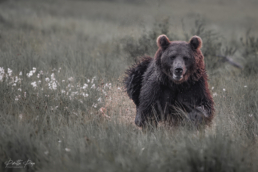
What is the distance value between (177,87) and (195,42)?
76cm

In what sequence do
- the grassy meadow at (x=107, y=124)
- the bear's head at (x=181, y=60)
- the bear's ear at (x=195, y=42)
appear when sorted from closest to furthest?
the grassy meadow at (x=107, y=124) → the bear's head at (x=181, y=60) → the bear's ear at (x=195, y=42)

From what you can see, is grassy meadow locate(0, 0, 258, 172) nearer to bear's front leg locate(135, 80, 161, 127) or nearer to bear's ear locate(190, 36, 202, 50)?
bear's front leg locate(135, 80, 161, 127)

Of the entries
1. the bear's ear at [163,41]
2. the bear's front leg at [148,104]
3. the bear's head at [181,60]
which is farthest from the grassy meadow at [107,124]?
the bear's ear at [163,41]

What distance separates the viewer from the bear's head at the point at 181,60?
4148 millimetres

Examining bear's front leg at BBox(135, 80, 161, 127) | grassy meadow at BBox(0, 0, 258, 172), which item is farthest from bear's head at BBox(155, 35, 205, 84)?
grassy meadow at BBox(0, 0, 258, 172)

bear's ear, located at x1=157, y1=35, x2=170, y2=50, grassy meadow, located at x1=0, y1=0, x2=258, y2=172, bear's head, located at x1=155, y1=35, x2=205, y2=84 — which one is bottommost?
grassy meadow, located at x1=0, y1=0, x2=258, y2=172

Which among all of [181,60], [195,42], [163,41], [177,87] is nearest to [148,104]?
[177,87]

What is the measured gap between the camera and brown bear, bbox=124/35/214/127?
13.8ft

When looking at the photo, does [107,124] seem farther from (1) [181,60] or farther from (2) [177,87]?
(1) [181,60]

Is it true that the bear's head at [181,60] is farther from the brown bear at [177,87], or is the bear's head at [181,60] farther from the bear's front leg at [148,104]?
the bear's front leg at [148,104]

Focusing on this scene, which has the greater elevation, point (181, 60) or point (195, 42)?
point (195, 42)

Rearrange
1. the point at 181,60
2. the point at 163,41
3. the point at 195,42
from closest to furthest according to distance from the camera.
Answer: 1. the point at 181,60
2. the point at 195,42
3. the point at 163,41

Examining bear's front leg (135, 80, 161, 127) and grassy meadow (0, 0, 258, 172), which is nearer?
grassy meadow (0, 0, 258, 172)

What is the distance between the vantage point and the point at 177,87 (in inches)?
175
